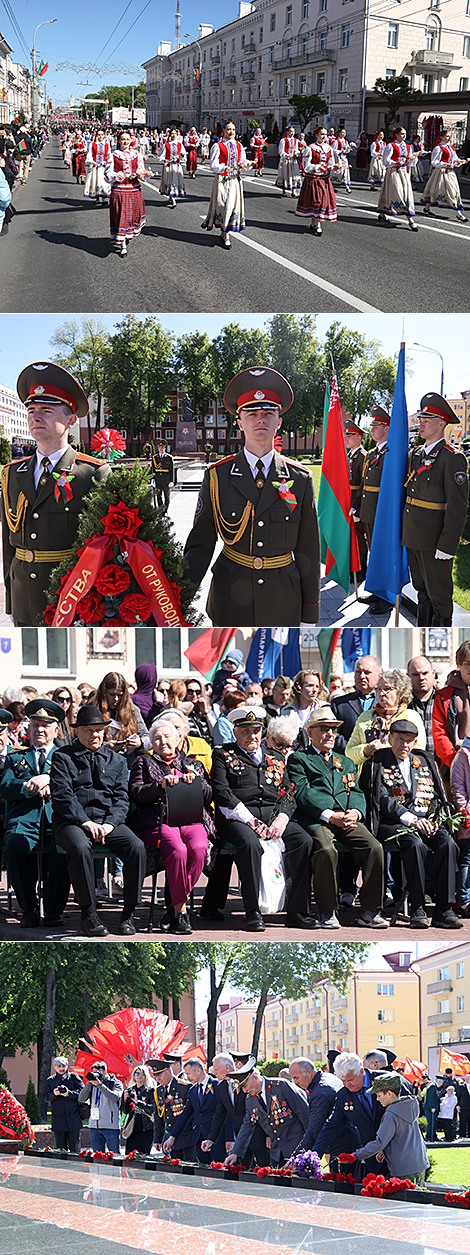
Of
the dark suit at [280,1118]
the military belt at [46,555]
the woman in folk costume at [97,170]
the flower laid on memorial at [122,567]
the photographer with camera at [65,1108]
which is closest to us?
the flower laid on memorial at [122,567]

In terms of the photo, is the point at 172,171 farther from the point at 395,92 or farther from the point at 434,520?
the point at 434,520

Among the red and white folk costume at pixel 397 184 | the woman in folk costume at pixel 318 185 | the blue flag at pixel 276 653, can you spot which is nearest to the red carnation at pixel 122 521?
the blue flag at pixel 276 653

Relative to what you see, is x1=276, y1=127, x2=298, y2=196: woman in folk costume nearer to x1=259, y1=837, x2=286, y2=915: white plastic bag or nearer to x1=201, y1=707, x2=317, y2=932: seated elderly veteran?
x1=201, y1=707, x2=317, y2=932: seated elderly veteran

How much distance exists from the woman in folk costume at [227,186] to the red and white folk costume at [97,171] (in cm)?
95

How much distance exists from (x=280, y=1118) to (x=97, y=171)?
788 cm

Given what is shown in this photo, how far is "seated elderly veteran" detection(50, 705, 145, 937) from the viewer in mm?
5336

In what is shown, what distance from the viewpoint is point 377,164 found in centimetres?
935

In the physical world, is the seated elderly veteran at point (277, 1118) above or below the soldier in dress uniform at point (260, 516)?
below

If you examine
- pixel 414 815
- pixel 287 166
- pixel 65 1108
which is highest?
pixel 287 166

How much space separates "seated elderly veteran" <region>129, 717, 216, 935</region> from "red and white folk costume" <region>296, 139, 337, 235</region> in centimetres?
540

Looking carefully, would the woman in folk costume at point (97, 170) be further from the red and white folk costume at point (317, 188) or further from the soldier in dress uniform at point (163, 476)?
the soldier in dress uniform at point (163, 476)

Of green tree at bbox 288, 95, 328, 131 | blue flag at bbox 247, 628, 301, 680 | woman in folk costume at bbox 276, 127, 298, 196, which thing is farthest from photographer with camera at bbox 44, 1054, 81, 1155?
green tree at bbox 288, 95, 328, 131

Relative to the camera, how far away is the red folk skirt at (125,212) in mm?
7609

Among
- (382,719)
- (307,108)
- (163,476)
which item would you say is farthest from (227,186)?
(382,719)
